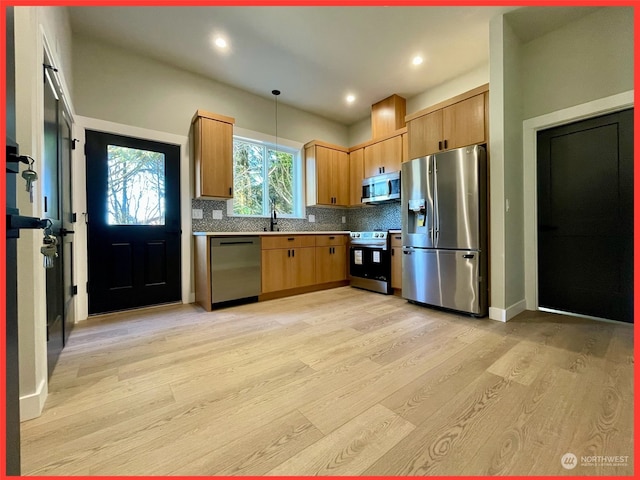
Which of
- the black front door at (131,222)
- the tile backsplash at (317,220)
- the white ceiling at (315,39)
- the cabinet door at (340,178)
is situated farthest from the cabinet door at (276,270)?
the white ceiling at (315,39)

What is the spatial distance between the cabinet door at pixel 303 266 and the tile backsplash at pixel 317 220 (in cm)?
68

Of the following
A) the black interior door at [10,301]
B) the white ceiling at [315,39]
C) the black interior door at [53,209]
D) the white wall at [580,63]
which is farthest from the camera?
the white ceiling at [315,39]

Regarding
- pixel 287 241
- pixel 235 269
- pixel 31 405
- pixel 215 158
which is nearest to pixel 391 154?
pixel 287 241

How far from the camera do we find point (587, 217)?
258 centimetres

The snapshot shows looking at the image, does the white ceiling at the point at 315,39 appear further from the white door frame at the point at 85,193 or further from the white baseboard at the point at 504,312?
the white baseboard at the point at 504,312

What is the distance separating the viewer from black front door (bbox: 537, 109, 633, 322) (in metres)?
2.38

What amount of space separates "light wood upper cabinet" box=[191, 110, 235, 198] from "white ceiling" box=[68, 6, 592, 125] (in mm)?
668

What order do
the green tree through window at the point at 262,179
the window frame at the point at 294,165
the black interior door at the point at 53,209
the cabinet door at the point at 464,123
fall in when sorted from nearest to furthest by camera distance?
the black interior door at the point at 53,209 < the cabinet door at the point at 464,123 < the window frame at the point at 294,165 < the green tree through window at the point at 262,179

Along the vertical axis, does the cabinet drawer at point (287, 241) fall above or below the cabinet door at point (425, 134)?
below

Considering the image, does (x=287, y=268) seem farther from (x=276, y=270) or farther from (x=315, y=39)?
(x=315, y=39)

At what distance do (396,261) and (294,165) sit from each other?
228 cm

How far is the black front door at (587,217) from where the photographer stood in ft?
7.81

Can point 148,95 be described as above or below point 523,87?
above

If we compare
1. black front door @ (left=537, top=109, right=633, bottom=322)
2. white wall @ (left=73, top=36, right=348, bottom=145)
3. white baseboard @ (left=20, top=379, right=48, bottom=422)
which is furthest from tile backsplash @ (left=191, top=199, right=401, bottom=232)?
white baseboard @ (left=20, top=379, right=48, bottom=422)
